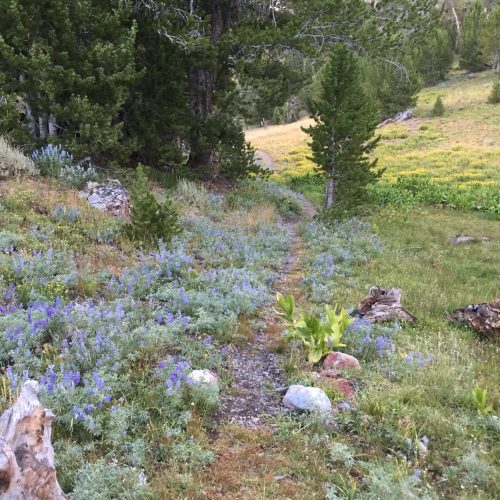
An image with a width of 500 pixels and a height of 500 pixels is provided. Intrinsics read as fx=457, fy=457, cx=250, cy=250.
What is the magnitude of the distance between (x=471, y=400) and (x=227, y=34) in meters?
12.0

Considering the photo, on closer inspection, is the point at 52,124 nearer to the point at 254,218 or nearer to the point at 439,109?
the point at 254,218

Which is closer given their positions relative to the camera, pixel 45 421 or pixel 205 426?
pixel 45 421

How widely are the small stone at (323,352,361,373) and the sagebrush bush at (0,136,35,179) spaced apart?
7.77 m

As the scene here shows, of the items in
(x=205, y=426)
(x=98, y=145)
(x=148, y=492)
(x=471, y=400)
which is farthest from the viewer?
(x=98, y=145)

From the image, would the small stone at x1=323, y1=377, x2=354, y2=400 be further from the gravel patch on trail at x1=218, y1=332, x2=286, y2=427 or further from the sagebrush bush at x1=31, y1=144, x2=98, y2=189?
the sagebrush bush at x1=31, y1=144, x2=98, y2=189

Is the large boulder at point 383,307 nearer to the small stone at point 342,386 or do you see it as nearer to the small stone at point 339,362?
the small stone at point 339,362

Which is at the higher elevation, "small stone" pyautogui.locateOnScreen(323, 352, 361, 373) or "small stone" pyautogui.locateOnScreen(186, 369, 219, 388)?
"small stone" pyautogui.locateOnScreen(186, 369, 219, 388)

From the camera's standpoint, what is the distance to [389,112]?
5116 centimetres

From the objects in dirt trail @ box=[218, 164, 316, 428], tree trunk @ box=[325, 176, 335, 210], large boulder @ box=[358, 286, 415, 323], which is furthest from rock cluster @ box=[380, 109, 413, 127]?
dirt trail @ box=[218, 164, 316, 428]

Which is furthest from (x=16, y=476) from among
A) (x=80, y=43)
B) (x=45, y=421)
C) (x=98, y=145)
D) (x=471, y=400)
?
(x=80, y=43)

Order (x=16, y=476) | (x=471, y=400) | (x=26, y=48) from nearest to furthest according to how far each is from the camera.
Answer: (x=16, y=476)
(x=471, y=400)
(x=26, y=48)

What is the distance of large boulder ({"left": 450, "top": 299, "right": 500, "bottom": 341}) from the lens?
221 inches

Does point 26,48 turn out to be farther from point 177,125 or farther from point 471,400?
point 471,400

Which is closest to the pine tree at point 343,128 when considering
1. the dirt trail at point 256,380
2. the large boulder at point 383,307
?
the large boulder at point 383,307
